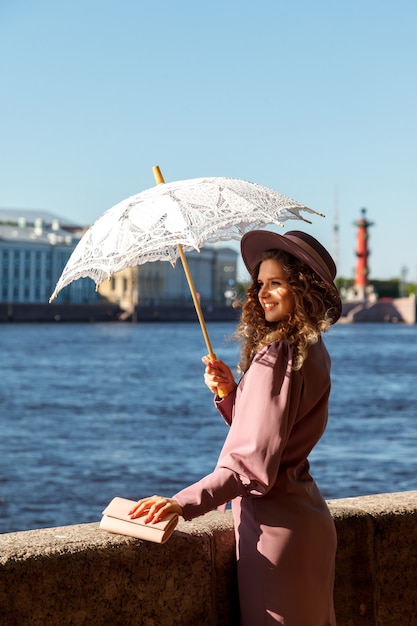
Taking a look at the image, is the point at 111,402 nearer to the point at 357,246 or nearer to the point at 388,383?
the point at 388,383

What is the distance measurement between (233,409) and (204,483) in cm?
19

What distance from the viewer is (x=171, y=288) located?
8144 centimetres

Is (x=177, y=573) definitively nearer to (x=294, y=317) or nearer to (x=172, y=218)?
(x=294, y=317)

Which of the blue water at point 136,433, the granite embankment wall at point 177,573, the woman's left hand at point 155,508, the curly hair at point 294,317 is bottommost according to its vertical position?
the blue water at point 136,433

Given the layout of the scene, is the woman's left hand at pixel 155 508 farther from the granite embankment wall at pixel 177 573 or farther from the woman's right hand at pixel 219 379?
the woman's right hand at pixel 219 379

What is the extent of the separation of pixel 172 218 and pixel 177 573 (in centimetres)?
58

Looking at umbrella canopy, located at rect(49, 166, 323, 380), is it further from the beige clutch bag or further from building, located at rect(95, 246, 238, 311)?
building, located at rect(95, 246, 238, 311)

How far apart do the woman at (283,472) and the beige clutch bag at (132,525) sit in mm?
14

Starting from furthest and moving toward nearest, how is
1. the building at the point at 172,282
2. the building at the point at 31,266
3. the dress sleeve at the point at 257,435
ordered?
the building at the point at 172,282
the building at the point at 31,266
the dress sleeve at the point at 257,435

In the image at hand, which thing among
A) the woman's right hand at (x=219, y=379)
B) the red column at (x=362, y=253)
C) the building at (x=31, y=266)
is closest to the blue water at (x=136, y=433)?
the woman's right hand at (x=219, y=379)

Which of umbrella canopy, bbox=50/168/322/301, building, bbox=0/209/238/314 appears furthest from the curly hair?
building, bbox=0/209/238/314

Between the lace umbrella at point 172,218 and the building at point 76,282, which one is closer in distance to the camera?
the lace umbrella at point 172,218

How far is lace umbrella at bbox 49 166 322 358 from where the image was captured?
182 centimetres

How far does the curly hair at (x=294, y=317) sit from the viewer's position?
5.55 ft
